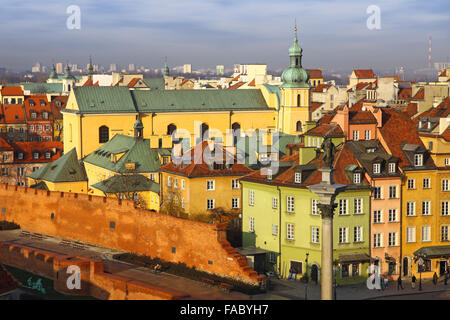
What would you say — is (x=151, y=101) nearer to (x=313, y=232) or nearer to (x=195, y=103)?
(x=195, y=103)

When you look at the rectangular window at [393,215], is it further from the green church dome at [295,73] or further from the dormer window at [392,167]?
the green church dome at [295,73]

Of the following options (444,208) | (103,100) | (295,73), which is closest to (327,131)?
(444,208)

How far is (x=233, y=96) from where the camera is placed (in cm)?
8925

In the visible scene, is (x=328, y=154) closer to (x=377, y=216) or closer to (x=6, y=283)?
(x=6, y=283)

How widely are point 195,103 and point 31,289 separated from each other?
4618 centimetres

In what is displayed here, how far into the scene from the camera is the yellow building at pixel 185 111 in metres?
80.9

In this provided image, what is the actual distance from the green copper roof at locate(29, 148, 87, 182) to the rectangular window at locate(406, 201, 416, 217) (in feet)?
105

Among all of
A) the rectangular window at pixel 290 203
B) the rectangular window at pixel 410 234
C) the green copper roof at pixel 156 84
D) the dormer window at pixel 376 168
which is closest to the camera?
the rectangular window at pixel 290 203

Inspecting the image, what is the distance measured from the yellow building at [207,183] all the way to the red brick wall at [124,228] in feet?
20.3

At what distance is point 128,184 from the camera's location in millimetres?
64812

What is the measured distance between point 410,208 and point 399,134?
5508mm

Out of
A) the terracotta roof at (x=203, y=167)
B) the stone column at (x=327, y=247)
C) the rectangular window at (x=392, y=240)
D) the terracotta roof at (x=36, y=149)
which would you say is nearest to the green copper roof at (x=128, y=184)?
the terracotta roof at (x=203, y=167)
